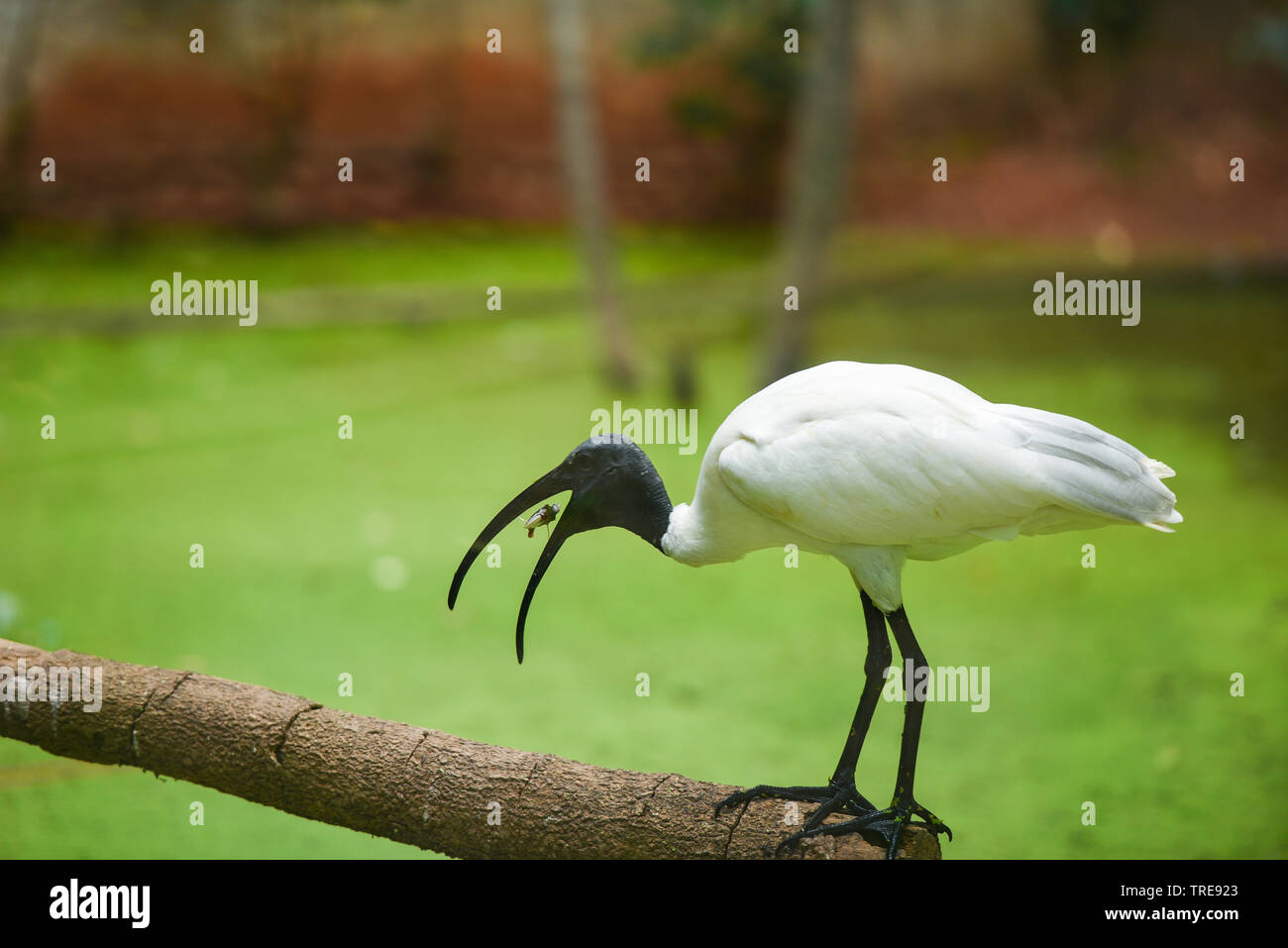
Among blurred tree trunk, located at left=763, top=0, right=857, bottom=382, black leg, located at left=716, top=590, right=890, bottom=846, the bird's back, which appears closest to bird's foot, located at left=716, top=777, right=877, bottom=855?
black leg, located at left=716, top=590, right=890, bottom=846

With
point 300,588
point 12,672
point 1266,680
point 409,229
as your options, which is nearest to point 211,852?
point 12,672

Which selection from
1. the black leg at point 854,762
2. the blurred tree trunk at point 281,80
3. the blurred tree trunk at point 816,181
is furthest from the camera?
the blurred tree trunk at point 281,80

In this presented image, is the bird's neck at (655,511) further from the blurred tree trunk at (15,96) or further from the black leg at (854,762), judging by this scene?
the blurred tree trunk at (15,96)

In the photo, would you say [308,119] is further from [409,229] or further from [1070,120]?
[1070,120]

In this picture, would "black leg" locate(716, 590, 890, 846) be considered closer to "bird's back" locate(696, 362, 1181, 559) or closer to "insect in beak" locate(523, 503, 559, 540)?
"bird's back" locate(696, 362, 1181, 559)

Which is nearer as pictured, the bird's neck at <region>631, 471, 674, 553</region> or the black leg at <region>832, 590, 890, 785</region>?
the black leg at <region>832, 590, 890, 785</region>

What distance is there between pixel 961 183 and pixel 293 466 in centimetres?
618

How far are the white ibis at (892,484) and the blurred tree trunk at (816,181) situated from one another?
4347 mm

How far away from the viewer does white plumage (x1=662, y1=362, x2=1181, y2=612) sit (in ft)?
6.91

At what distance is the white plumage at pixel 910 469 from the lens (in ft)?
6.91

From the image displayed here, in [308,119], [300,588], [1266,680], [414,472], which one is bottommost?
[1266,680]

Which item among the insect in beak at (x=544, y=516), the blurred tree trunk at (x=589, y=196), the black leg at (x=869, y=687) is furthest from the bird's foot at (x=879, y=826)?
the blurred tree trunk at (x=589, y=196)

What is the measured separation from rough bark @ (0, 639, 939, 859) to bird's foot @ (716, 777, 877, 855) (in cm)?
2

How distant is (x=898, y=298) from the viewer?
9250 millimetres
